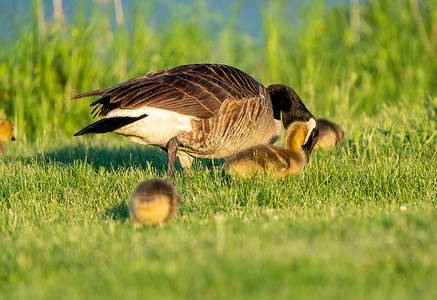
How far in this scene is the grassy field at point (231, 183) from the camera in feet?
9.42

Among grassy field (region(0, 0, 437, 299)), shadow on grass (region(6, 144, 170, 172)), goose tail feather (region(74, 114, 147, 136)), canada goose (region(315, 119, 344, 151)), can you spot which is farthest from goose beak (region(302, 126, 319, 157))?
goose tail feather (region(74, 114, 147, 136))

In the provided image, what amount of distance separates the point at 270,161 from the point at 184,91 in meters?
1.19

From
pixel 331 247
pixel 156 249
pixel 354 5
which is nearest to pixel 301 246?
pixel 331 247

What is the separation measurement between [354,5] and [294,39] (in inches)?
68.8

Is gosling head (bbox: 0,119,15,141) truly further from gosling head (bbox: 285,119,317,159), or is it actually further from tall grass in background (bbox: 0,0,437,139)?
gosling head (bbox: 285,119,317,159)

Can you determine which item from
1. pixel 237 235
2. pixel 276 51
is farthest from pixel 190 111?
pixel 276 51

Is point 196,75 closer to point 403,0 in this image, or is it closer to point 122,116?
point 122,116

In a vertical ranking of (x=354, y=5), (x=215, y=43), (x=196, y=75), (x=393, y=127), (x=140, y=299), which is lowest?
(x=140, y=299)

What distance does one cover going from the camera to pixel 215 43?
11648 mm

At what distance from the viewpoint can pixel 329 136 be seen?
7.29 meters

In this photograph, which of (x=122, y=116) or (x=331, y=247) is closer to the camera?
(x=331, y=247)

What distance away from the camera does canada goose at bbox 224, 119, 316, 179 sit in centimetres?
531

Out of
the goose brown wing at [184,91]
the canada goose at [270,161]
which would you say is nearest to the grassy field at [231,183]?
the canada goose at [270,161]

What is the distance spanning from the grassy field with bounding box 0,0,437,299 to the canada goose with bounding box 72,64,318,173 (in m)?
0.36
